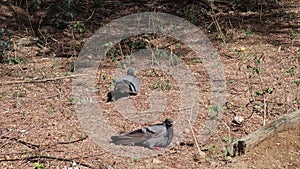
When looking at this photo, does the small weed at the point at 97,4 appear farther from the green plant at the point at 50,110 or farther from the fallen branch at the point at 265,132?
the fallen branch at the point at 265,132

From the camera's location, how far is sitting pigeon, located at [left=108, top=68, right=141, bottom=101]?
4812 millimetres

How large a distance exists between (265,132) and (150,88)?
1592mm

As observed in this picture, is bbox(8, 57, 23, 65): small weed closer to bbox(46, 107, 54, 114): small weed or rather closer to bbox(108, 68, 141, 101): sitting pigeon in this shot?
bbox(46, 107, 54, 114): small weed

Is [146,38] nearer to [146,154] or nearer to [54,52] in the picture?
[54,52]

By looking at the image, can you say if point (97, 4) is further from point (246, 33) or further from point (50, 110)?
point (50, 110)

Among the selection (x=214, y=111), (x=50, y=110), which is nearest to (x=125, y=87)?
(x=50, y=110)

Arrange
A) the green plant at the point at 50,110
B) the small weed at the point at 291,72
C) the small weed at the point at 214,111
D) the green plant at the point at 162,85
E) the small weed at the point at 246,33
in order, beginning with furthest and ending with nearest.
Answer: the small weed at the point at 246,33, the small weed at the point at 291,72, the green plant at the point at 162,85, the green plant at the point at 50,110, the small weed at the point at 214,111

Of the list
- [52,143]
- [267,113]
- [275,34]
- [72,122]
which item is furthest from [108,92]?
[275,34]

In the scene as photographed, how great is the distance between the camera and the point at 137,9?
27.9ft

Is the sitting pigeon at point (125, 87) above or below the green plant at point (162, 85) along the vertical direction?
above

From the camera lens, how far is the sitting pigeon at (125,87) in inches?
189

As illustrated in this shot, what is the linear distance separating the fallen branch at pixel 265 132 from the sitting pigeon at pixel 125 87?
141 centimetres

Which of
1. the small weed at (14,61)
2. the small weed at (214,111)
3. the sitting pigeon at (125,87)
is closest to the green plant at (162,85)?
the sitting pigeon at (125,87)

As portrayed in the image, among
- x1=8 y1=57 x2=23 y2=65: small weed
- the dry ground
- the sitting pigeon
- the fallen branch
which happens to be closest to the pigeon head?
the dry ground
